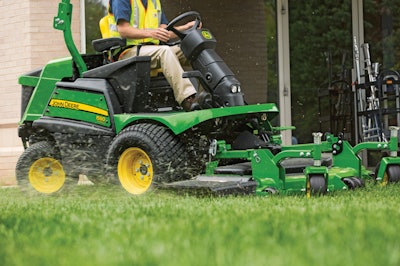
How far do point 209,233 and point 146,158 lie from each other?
246cm

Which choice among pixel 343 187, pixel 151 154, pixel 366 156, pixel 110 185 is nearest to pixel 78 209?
pixel 151 154

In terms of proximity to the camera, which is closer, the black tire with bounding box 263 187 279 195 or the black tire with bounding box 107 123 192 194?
the black tire with bounding box 263 187 279 195

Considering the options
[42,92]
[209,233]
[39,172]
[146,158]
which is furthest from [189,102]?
[209,233]

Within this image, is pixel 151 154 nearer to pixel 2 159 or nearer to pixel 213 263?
pixel 213 263

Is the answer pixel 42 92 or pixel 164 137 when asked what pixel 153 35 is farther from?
pixel 42 92

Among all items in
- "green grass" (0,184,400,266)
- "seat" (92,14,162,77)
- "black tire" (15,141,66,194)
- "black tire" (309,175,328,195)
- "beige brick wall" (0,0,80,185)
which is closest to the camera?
"green grass" (0,184,400,266)

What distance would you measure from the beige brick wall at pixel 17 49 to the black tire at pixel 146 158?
11.2 feet

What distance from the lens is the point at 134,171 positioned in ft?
18.1

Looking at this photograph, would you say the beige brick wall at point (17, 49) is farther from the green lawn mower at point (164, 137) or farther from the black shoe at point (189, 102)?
the black shoe at point (189, 102)

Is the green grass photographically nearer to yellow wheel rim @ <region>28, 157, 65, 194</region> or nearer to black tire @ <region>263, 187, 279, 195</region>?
black tire @ <region>263, 187, 279, 195</region>

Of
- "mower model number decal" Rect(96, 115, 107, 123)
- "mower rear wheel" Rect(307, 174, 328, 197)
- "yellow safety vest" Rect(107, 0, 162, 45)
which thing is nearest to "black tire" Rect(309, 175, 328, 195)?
"mower rear wheel" Rect(307, 174, 328, 197)

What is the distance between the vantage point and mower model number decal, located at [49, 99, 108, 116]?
573cm

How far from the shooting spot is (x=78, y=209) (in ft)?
14.1

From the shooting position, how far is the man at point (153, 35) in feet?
18.0
